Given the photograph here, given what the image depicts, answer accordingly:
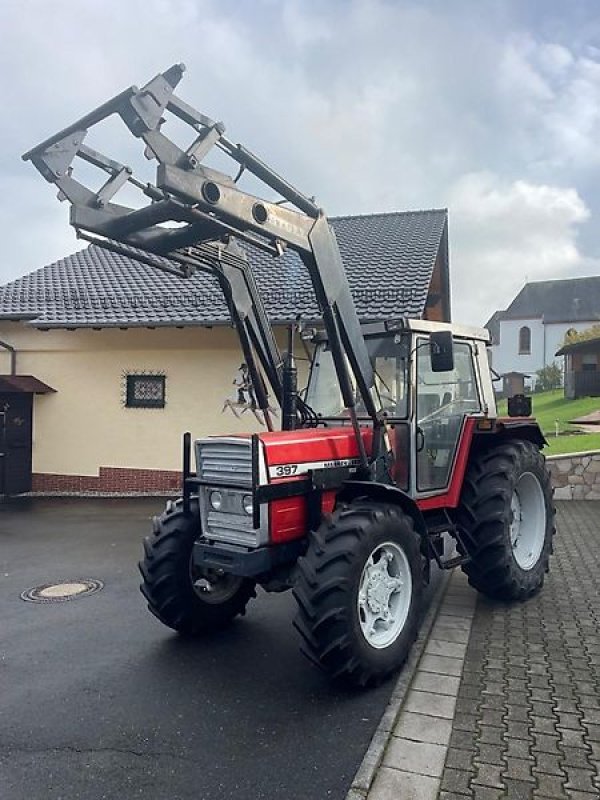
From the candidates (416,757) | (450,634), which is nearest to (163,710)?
(416,757)

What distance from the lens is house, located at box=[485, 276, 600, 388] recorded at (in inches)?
2057

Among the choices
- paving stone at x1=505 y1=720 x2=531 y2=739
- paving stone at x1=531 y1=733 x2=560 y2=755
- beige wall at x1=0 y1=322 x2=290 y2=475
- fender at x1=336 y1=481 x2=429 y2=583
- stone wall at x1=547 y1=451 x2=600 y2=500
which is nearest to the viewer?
paving stone at x1=531 y1=733 x2=560 y2=755

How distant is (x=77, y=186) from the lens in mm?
3674

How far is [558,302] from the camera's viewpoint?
54406mm

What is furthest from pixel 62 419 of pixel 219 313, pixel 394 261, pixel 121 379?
pixel 394 261

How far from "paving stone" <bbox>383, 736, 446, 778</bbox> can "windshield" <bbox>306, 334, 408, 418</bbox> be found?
7.16 feet

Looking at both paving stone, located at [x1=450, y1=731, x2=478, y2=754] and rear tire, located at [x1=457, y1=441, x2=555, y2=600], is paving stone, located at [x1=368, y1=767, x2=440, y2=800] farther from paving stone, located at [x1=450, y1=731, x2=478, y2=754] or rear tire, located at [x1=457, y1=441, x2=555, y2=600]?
rear tire, located at [x1=457, y1=441, x2=555, y2=600]

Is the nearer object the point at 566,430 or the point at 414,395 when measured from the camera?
the point at 414,395

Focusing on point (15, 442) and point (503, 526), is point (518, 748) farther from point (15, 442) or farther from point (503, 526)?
point (15, 442)

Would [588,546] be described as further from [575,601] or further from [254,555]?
[254,555]

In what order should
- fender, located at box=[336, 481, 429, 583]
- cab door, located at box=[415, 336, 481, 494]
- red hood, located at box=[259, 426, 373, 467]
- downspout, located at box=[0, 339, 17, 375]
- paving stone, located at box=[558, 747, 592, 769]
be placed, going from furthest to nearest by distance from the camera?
downspout, located at box=[0, 339, 17, 375], cab door, located at box=[415, 336, 481, 494], fender, located at box=[336, 481, 429, 583], red hood, located at box=[259, 426, 373, 467], paving stone, located at box=[558, 747, 592, 769]

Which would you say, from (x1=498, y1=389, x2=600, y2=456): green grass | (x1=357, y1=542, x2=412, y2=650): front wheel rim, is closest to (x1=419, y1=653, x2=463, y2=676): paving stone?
(x1=357, y1=542, x2=412, y2=650): front wheel rim

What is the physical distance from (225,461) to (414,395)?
154 centimetres

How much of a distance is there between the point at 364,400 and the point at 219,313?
688 cm
